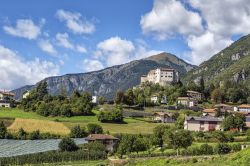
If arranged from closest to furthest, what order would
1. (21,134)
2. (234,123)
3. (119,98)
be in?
1. (21,134)
2. (234,123)
3. (119,98)

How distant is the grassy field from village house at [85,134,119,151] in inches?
634

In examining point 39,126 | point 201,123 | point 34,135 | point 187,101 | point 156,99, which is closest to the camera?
point 34,135

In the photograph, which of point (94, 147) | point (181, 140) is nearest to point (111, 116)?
point (94, 147)

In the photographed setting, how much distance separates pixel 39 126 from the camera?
129 m

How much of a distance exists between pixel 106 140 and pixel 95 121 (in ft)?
108

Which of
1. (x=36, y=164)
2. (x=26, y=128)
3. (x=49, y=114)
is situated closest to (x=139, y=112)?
(x=49, y=114)

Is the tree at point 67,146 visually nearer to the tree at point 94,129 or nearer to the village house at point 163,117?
the tree at point 94,129

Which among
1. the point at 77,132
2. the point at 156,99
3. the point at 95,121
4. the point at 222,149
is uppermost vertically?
the point at 156,99

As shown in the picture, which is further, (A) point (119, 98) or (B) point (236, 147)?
(A) point (119, 98)

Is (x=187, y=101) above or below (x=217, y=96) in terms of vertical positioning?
below

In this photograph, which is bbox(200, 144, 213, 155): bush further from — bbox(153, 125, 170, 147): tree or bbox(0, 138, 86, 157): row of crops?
bbox(0, 138, 86, 157): row of crops

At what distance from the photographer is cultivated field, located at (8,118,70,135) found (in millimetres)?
123719

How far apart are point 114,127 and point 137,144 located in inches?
1401

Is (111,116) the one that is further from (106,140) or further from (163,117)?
(106,140)
